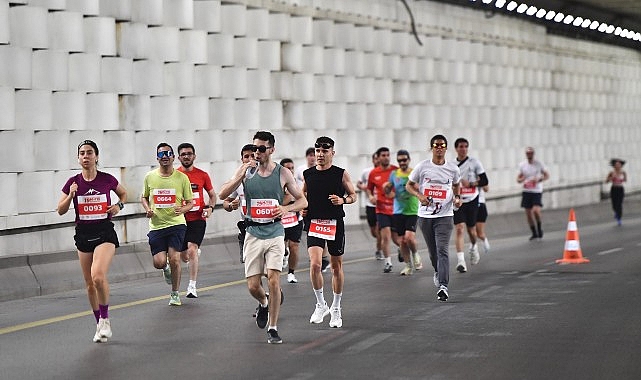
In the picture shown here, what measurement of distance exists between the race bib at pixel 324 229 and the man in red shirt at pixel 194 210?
309 cm

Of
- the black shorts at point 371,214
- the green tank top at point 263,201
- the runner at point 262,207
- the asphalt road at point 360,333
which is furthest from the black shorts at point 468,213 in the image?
the green tank top at point 263,201

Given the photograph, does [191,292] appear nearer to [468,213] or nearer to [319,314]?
[319,314]

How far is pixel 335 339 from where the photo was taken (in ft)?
45.8

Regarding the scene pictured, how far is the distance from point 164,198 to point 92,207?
3.06 metres

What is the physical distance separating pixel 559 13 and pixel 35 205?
24.8 metres

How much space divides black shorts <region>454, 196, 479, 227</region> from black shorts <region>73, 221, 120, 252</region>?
11.1m

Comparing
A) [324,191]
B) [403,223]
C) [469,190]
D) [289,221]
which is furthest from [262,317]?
[469,190]

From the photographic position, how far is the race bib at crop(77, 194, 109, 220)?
1434 cm

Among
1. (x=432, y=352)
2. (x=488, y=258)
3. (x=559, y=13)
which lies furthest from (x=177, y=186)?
(x=559, y=13)

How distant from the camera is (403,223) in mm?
22953

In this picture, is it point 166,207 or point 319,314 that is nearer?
point 319,314

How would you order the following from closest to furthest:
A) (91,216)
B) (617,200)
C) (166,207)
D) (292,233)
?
(91,216)
(166,207)
(292,233)
(617,200)

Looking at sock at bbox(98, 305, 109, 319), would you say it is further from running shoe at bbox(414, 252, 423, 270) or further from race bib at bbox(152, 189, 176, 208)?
running shoe at bbox(414, 252, 423, 270)

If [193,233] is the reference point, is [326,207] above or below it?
above
